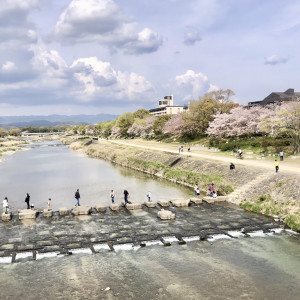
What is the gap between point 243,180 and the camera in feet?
121

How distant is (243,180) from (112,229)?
19162 millimetres

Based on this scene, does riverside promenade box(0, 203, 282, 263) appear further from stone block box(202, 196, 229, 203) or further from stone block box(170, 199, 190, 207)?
stone block box(202, 196, 229, 203)

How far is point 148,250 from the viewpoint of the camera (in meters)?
21.0

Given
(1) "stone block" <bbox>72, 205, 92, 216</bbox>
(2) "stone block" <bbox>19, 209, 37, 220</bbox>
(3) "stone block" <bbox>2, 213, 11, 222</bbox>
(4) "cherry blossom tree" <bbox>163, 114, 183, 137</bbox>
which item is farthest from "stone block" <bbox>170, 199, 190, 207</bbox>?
(4) "cherry blossom tree" <bbox>163, 114, 183, 137</bbox>

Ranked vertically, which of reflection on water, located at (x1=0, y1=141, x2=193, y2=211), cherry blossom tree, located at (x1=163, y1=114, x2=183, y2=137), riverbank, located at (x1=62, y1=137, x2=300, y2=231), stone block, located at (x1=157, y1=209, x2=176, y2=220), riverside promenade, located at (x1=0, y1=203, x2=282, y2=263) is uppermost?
cherry blossom tree, located at (x1=163, y1=114, x2=183, y2=137)

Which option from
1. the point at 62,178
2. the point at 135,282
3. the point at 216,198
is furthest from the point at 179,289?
the point at 62,178

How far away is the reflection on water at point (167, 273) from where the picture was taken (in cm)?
1558

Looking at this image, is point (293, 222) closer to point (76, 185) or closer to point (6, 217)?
point (6, 217)

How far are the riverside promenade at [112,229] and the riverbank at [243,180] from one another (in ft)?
5.71

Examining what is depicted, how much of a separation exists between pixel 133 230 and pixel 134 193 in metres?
15.7

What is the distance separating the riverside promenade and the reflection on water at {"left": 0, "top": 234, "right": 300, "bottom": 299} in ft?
3.92

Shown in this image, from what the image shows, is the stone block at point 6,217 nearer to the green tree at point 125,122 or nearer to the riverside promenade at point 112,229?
the riverside promenade at point 112,229

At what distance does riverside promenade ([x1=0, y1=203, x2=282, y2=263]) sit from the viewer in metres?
21.5

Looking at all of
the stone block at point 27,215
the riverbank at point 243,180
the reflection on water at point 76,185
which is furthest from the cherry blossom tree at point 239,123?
the stone block at point 27,215
